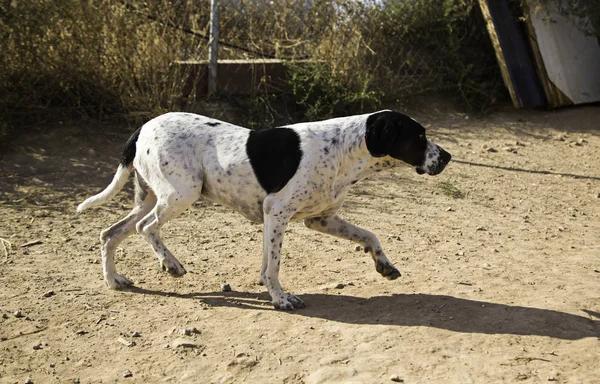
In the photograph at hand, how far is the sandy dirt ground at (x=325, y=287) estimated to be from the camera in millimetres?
3973

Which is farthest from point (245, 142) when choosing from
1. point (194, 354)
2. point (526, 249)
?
point (526, 249)

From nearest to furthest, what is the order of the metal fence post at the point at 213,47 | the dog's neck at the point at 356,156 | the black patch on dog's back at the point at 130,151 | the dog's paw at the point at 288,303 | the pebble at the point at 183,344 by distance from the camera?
the pebble at the point at 183,344 < the dog's paw at the point at 288,303 < the dog's neck at the point at 356,156 < the black patch on dog's back at the point at 130,151 < the metal fence post at the point at 213,47

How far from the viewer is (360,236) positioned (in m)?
5.11

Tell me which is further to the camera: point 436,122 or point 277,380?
point 436,122

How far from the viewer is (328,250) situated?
5996mm

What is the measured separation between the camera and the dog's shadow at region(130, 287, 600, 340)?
4281 millimetres

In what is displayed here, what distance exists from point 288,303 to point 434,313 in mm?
912

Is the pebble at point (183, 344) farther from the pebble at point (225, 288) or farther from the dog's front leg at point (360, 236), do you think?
the dog's front leg at point (360, 236)

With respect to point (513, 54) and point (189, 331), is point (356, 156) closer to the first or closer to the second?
point (189, 331)

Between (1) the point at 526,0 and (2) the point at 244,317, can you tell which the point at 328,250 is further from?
(1) the point at 526,0

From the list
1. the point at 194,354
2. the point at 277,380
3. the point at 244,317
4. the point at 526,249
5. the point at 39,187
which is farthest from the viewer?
the point at 39,187

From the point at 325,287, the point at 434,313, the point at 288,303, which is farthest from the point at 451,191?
the point at 288,303

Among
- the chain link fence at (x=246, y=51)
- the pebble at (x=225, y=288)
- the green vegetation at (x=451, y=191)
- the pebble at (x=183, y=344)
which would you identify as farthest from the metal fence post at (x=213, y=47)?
the pebble at (x=183, y=344)

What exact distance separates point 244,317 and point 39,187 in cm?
377
